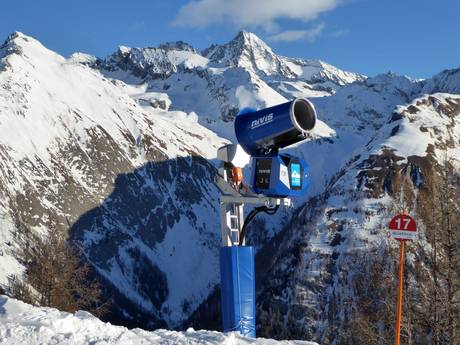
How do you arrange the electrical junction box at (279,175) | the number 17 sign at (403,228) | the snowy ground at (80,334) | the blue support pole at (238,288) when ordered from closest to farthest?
the snowy ground at (80,334), the electrical junction box at (279,175), the blue support pole at (238,288), the number 17 sign at (403,228)

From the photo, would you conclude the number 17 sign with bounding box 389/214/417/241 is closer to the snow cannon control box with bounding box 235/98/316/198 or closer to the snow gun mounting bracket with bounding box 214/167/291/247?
the snow cannon control box with bounding box 235/98/316/198

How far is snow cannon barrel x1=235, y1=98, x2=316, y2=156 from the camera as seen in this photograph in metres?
12.7

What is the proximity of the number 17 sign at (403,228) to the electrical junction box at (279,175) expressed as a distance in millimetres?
3069

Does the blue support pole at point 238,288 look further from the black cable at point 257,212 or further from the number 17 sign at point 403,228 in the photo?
the number 17 sign at point 403,228

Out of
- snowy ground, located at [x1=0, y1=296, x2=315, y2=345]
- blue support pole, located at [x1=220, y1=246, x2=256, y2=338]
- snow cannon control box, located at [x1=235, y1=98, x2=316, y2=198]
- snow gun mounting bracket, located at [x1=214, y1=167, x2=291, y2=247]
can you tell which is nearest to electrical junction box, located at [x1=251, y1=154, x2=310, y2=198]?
snow cannon control box, located at [x1=235, y1=98, x2=316, y2=198]

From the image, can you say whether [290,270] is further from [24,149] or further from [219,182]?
[219,182]

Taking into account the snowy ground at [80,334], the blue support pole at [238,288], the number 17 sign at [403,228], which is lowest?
the snowy ground at [80,334]

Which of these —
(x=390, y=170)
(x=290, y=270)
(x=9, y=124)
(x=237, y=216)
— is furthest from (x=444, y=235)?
(x=9, y=124)

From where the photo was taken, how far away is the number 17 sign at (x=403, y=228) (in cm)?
1463

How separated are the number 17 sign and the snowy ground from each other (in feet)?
12.0

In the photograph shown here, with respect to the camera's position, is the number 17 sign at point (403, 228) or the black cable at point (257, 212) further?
the number 17 sign at point (403, 228)

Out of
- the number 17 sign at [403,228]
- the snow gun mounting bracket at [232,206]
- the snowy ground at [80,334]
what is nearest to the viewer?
the snowy ground at [80,334]

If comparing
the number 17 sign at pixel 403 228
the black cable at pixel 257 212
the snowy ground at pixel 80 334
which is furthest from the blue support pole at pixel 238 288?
the number 17 sign at pixel 403 228

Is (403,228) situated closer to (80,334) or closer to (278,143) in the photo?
(278,143)
